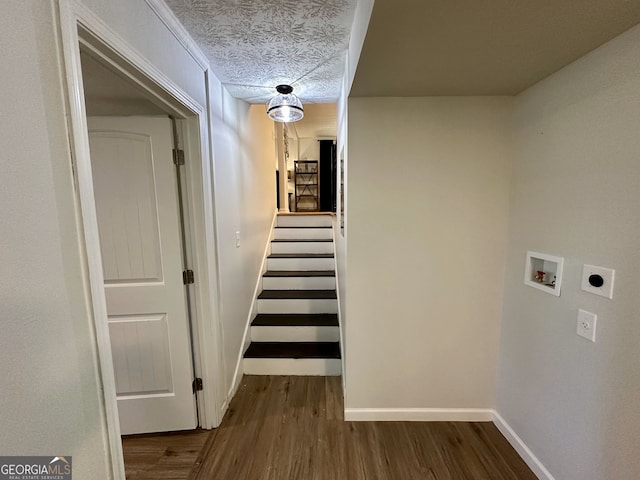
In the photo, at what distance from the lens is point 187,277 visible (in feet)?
5.68

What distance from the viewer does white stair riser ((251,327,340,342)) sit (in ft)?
8.61

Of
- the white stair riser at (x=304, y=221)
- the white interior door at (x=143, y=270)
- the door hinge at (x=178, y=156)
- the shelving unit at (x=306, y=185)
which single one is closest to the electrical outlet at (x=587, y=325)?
the white interior door at (x=143, y=270)

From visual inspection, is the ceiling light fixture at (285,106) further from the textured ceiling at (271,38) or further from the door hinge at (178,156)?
the door hinge at (178,156)

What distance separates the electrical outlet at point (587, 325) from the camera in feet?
3.91

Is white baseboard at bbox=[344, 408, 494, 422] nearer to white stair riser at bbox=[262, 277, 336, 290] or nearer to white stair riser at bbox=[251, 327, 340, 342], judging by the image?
white stair riser at bbox=[251, 327, 340, 342]

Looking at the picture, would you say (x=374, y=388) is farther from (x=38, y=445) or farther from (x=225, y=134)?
(x=225, y=134)

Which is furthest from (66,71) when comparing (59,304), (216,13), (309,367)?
(309,367)

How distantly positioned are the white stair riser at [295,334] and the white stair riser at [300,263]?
0.92 meters

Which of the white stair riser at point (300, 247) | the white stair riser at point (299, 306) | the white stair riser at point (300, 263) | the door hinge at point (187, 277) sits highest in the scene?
the door hinge at point (187, 277)

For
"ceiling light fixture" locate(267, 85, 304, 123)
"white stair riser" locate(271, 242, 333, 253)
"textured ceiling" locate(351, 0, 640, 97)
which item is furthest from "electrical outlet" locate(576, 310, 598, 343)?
"white stair riser" locate(271, 242, 333, 253)

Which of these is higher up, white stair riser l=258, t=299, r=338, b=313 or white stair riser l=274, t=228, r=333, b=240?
white stair riser l=274, t=228, r=333, b=240

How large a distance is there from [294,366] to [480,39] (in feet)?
8.19

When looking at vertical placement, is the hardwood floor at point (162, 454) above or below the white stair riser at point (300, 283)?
below

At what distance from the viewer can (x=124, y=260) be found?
5.46 ft
